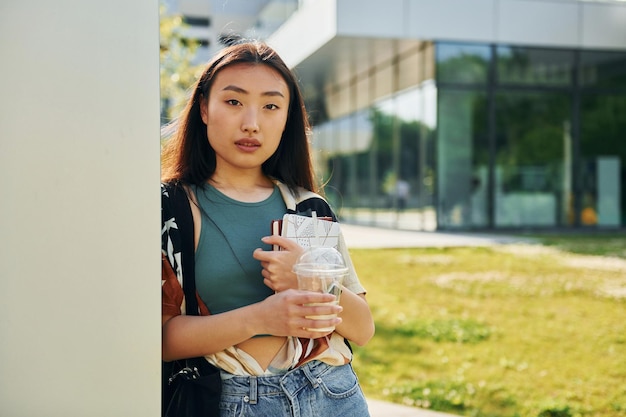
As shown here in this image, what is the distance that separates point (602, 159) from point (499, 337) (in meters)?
11.9

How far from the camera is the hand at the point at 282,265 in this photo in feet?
4.42

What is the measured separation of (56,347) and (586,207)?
16.2m

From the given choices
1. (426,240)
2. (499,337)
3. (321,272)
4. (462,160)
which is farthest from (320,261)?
(462,160)

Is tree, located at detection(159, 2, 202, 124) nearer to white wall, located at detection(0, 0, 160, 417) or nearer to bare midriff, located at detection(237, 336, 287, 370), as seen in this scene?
bare midriff, located at detection(237, 336, 287, 370)

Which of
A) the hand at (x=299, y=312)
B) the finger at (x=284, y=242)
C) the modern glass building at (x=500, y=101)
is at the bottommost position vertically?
the hand at (x=299, y=312)

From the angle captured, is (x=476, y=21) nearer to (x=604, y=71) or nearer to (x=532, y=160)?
(x=532, y=160)

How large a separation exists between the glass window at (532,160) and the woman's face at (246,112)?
14.0 meters

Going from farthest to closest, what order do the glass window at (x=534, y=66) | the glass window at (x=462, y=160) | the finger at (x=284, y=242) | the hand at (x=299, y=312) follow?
the glass window at (x=534, y=66) < the glass window at (x=462, y=160) < the finger at (x=284, y=242) < the hand at (x=299, y=312)

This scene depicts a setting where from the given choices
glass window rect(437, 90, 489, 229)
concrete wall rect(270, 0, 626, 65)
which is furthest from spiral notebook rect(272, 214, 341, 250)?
glass window rect(437, 90, 489, 229)

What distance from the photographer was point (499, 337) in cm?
529

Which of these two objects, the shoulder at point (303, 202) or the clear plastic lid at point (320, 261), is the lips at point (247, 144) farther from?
the clear plastic lid at point (320, 261)

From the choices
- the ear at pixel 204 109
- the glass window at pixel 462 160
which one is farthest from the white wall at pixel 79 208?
the glass window at pixel 462 160

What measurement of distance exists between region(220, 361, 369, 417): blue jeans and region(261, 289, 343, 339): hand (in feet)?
0.66

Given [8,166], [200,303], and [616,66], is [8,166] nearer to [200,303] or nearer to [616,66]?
[200,303]
